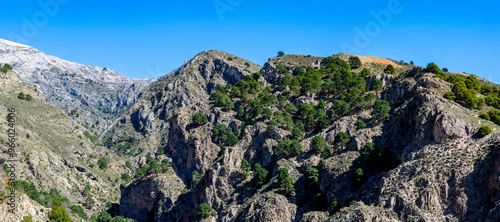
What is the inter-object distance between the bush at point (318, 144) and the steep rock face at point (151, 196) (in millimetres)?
50428

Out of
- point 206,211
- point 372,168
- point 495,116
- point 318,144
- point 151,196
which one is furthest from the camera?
point 151,196

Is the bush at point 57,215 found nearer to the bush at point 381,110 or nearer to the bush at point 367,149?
the bush at point 367,149

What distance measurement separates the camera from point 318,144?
109m

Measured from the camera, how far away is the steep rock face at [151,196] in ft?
414

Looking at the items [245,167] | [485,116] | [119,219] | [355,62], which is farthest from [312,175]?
[355,62]

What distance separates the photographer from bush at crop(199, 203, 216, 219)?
10862cm

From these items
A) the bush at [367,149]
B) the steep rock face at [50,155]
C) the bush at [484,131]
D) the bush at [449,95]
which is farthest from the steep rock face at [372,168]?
the steep rock face at [50,155]

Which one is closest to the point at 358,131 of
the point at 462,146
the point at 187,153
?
the point at 462,146

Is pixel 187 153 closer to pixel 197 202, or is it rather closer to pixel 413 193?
pixel 197 202

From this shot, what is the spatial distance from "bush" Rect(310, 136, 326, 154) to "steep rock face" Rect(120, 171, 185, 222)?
5043 cm

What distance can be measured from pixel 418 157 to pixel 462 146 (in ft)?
29.7

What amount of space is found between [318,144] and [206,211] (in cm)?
3914

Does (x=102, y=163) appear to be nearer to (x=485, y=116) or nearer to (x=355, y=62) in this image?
(x=355, y=62)

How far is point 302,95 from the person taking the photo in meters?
156
